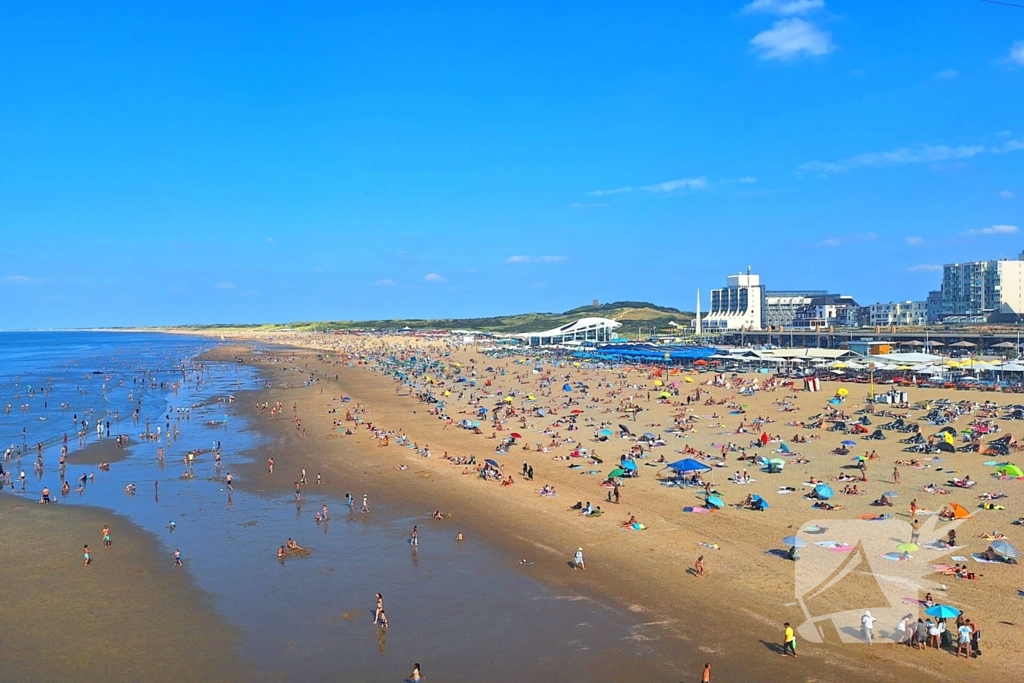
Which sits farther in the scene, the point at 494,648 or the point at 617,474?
the point at 617,474

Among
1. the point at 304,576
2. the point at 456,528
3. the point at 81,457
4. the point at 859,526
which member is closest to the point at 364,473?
the point at 456,528

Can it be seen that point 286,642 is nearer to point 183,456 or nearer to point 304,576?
point 304,576

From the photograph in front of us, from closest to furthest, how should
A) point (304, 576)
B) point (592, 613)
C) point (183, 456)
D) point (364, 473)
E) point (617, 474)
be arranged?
1. point (592, 613)
2. point (304, 576)
3. point (617, 474)
4. point (364, 473)
5. point (183, 456)

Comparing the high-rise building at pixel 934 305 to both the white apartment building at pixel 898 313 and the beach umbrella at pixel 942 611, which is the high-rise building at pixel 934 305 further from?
the beach umbrella at pixel 942 611

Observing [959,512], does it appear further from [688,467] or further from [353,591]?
[353,591]

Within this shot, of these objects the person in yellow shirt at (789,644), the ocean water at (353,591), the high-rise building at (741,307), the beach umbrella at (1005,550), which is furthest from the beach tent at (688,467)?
the high-rise building at (741,307)

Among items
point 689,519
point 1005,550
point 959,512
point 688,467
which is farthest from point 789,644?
point 688,467
